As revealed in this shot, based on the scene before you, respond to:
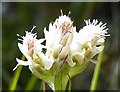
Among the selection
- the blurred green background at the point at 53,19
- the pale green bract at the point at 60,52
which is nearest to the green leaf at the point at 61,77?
the pale green bract at the point at 60,52

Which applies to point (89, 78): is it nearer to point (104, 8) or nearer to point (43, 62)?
point (104, 8)

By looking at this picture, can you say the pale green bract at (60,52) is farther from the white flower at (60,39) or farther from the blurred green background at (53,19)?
the blurred green background at (53,19)

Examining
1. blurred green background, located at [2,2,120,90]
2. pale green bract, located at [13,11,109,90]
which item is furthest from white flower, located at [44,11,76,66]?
blurred green background, located at [2,2,120,90]

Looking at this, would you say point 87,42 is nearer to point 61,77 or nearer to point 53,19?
point 61,77

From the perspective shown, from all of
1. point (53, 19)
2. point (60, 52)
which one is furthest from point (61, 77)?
point (53, 19)

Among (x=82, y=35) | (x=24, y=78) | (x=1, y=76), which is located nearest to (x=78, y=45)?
(x=82, y=35)

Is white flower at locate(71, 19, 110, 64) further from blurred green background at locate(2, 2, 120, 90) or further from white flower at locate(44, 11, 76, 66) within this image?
blurred green background at locate(2, 2, 120, 90)
